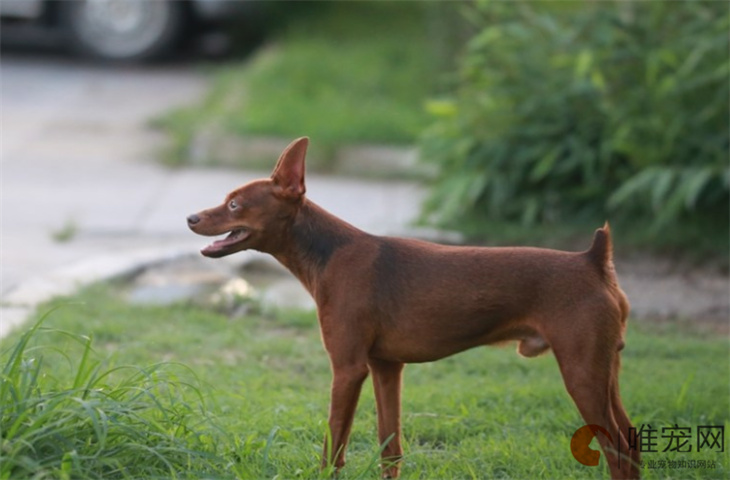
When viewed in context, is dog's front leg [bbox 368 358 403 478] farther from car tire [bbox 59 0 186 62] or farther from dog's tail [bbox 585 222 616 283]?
car tire [bbox 59 0 186 62]

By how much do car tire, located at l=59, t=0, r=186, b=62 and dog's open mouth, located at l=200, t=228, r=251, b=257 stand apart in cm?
1052

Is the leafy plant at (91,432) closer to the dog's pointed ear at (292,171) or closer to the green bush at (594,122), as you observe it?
the dog's pointed ear at (292,171)

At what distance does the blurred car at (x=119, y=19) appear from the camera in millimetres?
14461

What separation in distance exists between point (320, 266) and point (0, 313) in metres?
3.20

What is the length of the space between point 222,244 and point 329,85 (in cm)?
874

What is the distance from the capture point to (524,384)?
6.11 metres

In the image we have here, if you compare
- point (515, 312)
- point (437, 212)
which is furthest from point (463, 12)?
point (515, 312)

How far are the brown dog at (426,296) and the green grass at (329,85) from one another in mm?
6706

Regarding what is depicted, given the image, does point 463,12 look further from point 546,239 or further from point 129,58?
point 129,58

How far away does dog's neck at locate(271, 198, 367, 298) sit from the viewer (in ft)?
14.9

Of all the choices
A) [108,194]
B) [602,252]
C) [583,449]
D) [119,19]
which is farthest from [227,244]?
[119,19]

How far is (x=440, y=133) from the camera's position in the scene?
9891mm

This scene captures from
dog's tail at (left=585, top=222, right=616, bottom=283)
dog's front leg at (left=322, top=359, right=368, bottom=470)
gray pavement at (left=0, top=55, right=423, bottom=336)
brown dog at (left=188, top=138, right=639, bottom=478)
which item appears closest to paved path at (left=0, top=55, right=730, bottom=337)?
gray pavement at (left=0, top=55, right=423, bottom=336)

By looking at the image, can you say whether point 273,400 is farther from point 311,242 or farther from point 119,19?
point 119,19
